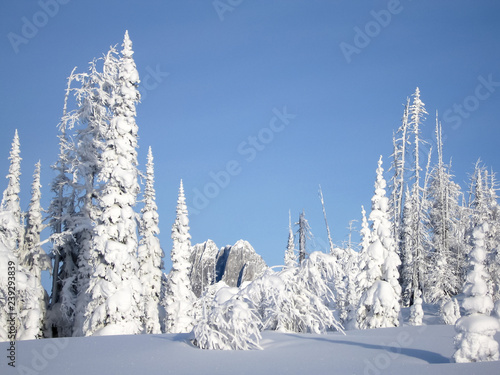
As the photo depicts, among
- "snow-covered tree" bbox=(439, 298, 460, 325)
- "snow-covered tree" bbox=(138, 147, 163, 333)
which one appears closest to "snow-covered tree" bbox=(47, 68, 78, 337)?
"snow-covered tree" bbox=(138, 147, 163, 333)

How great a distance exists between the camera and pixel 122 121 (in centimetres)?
1966

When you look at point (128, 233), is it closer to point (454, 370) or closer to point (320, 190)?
point (454, 370)

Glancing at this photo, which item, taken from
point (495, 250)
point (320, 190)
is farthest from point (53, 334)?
point (495, 250)

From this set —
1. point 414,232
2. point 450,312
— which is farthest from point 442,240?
point 450,312

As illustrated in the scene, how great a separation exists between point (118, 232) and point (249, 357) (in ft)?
38.6

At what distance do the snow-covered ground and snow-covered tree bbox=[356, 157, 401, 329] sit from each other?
45.0 feet

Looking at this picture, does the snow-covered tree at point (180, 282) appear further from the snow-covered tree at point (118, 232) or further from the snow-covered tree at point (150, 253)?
the snow-covered tree at point (118, 232)

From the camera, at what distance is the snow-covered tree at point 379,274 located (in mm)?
24438

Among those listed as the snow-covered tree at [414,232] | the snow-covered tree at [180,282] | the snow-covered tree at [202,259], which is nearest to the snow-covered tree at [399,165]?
the snow-covered tree at [414,232]

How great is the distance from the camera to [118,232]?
1891cm

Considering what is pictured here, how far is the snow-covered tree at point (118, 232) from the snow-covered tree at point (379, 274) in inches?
512

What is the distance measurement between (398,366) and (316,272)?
5.94 meters

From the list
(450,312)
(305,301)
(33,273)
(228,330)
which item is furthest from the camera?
(450,312)

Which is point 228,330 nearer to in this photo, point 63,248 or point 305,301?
point 305,301
